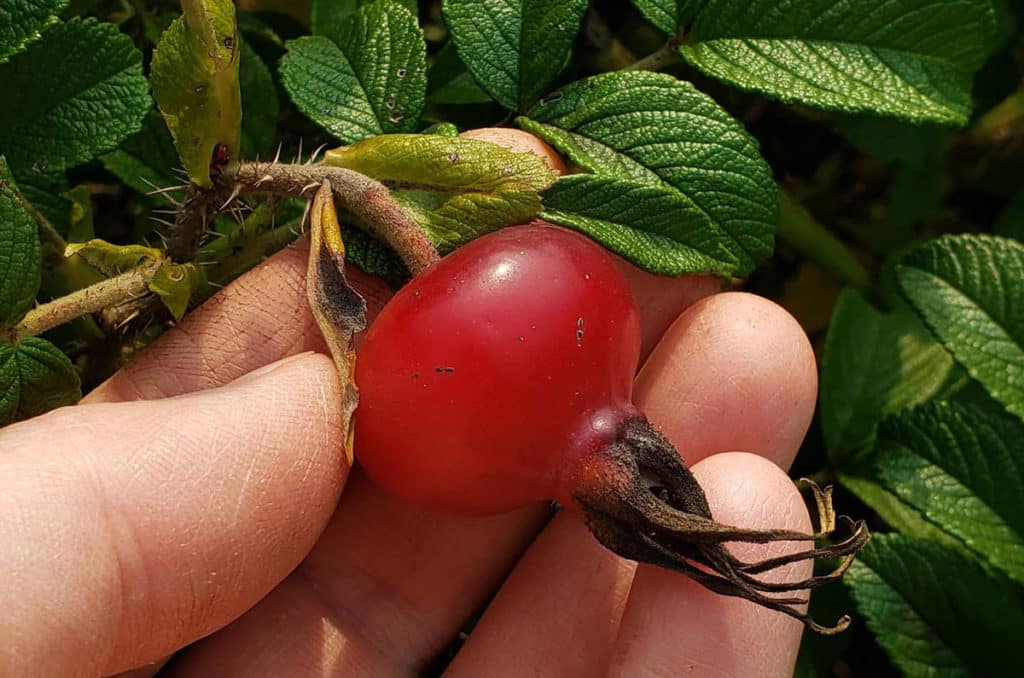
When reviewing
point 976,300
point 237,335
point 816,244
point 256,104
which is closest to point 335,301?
point 237,335

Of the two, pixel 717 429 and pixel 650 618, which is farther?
pixel 717 429

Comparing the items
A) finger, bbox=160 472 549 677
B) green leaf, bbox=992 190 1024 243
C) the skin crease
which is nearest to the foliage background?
the skin crease

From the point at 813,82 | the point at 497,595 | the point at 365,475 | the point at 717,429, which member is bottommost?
the point at 497,595

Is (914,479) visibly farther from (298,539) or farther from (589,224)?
(298,539)

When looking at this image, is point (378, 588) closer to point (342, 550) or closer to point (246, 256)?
point (342, 550)

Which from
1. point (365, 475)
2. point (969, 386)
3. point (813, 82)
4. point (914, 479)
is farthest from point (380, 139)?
point (969, 386)

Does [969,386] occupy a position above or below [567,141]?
below
